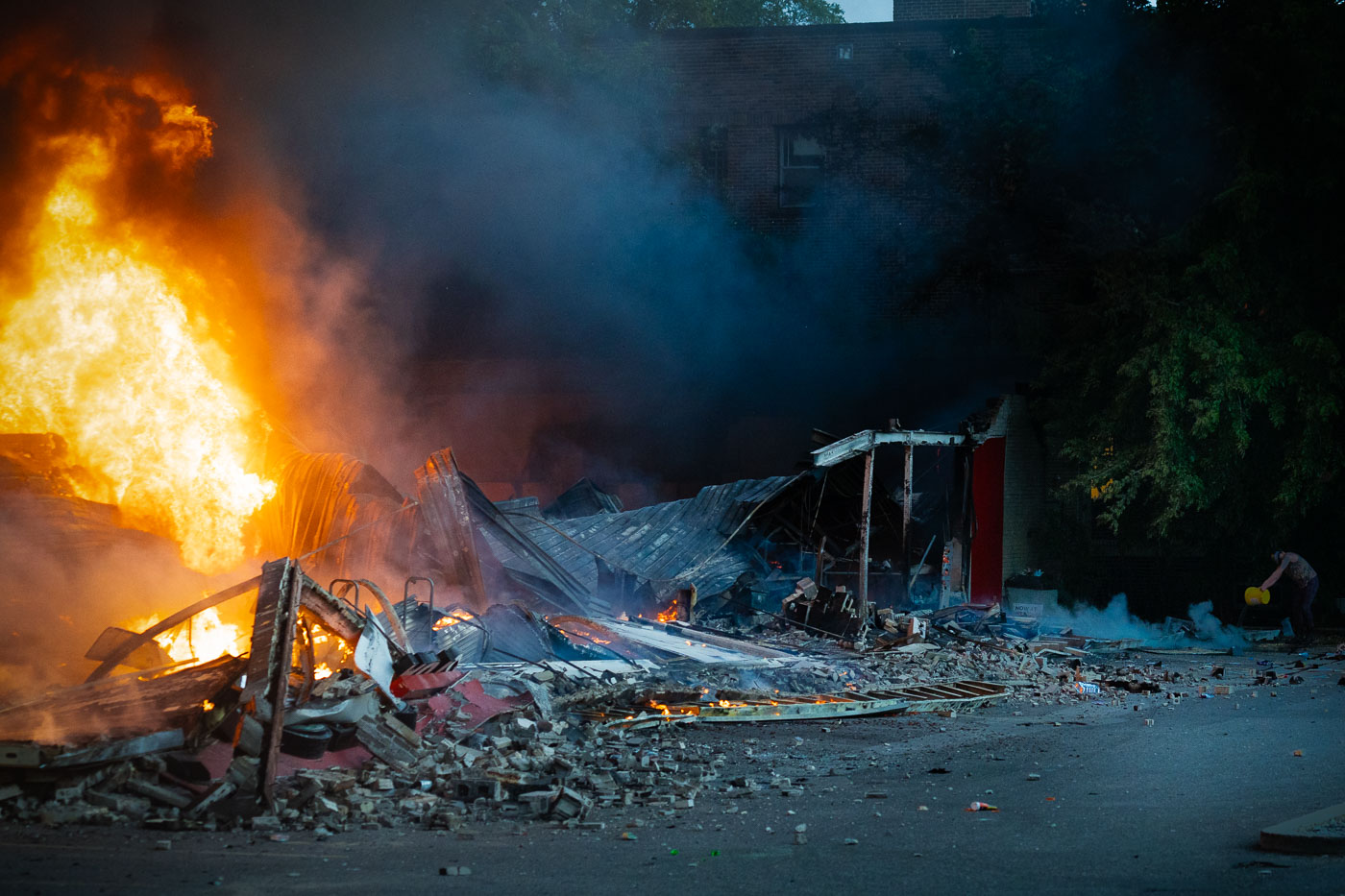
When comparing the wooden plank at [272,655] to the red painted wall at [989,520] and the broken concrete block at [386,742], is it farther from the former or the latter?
the red painted wall at [989,520]

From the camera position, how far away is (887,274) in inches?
802

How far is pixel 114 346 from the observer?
12633 millimetres

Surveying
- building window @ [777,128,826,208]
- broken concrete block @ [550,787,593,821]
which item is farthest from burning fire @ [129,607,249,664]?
building window @ [777,128,826,208]

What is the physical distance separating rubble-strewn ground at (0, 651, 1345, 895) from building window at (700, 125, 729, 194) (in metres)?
15.4

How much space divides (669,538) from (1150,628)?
7.24 metres

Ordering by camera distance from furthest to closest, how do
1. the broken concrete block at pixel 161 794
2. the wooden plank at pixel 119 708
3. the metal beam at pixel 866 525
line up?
the metal beam at pixel 866 525, the wooden plank at pixel 119 708, the broken concrete block at pixel 161 794

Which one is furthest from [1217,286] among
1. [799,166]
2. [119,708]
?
[119,708]

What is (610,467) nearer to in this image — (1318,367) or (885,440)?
(885,440)

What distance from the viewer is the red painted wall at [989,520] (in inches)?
693

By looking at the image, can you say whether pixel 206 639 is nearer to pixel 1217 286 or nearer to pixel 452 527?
pixel 452 527

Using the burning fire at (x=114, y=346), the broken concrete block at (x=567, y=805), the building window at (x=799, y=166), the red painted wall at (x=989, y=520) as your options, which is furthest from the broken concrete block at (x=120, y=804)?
the building window at (x=799, y=166)

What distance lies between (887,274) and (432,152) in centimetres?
922

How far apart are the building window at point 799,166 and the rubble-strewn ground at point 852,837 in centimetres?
1511

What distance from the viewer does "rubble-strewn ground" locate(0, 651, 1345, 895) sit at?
174 inches
